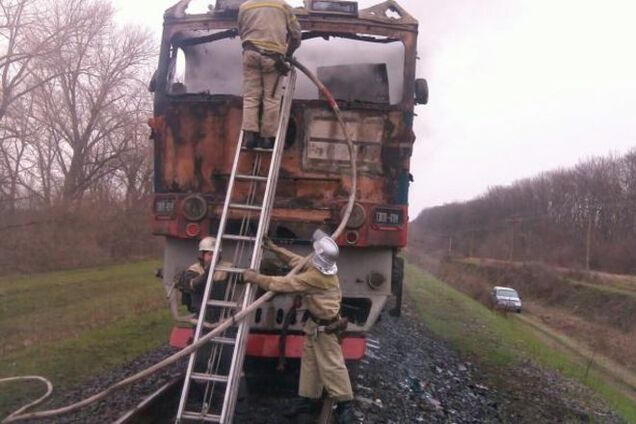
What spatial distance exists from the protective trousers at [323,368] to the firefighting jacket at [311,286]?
21 centimetres

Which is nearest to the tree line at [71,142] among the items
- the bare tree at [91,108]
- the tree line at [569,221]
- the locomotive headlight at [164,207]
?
the bare tree at [91,108]

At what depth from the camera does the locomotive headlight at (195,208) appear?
6910 millimetres

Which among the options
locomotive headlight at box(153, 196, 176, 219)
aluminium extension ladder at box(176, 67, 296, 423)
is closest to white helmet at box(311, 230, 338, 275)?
aluminium extension ladder at box(176, 67, 296, 423)

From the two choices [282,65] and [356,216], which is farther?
[356,216]

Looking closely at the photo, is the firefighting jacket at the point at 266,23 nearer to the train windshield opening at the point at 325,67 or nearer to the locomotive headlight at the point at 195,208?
the train windshield opening at the point at 325,67

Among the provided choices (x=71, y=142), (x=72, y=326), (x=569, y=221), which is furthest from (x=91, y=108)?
(x=569, y=221)

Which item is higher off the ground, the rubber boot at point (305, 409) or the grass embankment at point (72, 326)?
the rubber boot at point (305, 409)

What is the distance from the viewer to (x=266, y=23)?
20.1 feet

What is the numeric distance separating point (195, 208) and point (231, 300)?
131 centimetres

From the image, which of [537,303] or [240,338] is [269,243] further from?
[537,303]

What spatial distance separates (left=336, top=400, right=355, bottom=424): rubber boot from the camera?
6422 millimetres

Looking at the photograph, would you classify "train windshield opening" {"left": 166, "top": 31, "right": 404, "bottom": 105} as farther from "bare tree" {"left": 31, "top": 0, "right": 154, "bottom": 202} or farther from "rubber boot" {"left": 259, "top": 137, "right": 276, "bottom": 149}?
"bare tree" {"left": 31, "top": 0, "right": 154, "bottom": 202}

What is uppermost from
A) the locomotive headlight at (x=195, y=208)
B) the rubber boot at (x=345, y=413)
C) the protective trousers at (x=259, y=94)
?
the protective trousers at (x=259, y=94)

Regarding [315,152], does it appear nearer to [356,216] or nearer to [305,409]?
[356,216]
